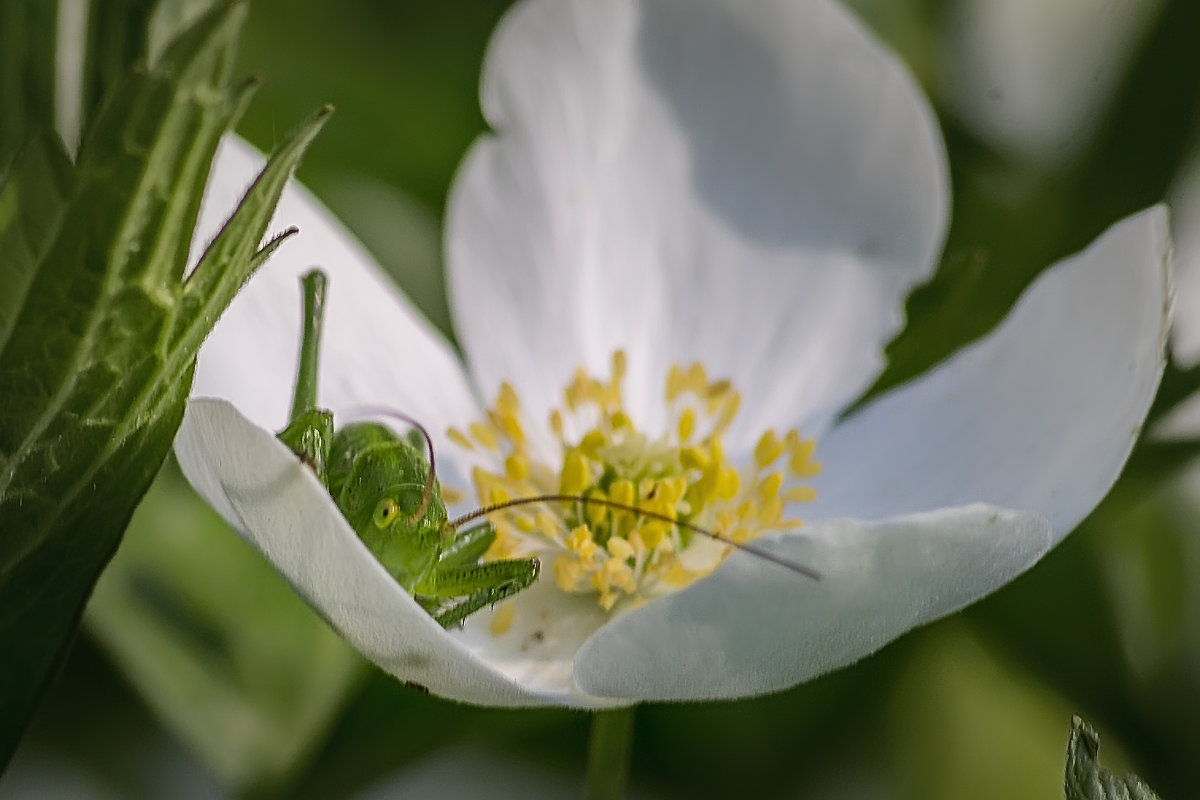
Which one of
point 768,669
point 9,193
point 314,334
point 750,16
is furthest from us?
point 750,16

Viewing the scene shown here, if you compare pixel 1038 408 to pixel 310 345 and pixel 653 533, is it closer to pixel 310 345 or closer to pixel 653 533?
pixel 653 533

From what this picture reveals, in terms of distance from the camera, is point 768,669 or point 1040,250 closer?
point 768,669

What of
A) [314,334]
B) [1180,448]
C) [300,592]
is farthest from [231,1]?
[1180,448]

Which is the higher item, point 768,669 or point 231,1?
point 231,1

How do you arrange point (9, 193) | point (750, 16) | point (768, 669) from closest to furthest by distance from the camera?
point (9, 193) → point (768, 669) → point (750, 16)

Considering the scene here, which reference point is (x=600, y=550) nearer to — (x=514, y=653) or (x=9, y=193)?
(x=514, y=653)

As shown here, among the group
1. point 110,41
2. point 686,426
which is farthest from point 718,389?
point 110,41

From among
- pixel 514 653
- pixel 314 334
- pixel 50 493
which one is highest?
pixel 50 493

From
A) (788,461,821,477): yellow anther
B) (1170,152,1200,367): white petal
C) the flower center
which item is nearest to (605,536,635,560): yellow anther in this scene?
the flower center
